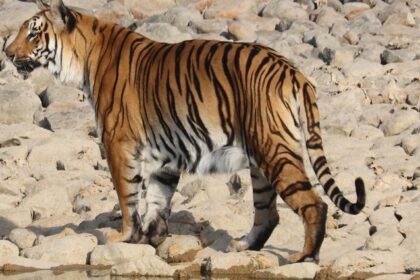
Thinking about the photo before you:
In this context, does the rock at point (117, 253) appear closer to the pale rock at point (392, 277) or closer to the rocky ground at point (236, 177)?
the rocky ground at point (236, 177)

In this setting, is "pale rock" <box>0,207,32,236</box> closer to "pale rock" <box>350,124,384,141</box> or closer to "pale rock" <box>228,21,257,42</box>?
"pale rock" <box>350,124,384,141</box>

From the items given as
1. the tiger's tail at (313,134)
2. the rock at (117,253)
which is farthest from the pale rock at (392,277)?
the rock at (117,253)

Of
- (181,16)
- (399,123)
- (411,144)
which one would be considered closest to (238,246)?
(411,144)

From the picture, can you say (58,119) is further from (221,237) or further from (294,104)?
(294,104)

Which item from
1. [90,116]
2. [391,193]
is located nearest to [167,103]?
[391,193]

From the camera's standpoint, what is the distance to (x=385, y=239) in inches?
396

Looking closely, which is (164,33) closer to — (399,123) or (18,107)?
(18,107)

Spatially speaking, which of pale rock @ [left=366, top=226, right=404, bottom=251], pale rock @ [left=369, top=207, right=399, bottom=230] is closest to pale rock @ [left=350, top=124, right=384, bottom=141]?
pale rock @ [left=369, top=207, right=399, bottom=230]

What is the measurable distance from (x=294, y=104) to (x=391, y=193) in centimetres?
205

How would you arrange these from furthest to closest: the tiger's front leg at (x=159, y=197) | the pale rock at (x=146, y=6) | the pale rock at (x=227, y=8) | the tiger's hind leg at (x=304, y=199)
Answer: the pale rock at (x=146, y=6)
the pale rock at (x=227, y=8)
the tiger's front leg at (x=159, y=197)
the tiger's hind leg at (x=304, y=199)

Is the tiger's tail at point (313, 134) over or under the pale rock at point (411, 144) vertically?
over

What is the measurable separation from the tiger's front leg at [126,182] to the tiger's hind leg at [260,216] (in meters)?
0.88

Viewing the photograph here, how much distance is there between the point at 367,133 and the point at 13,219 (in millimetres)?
3739

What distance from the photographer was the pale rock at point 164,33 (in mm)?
18125
